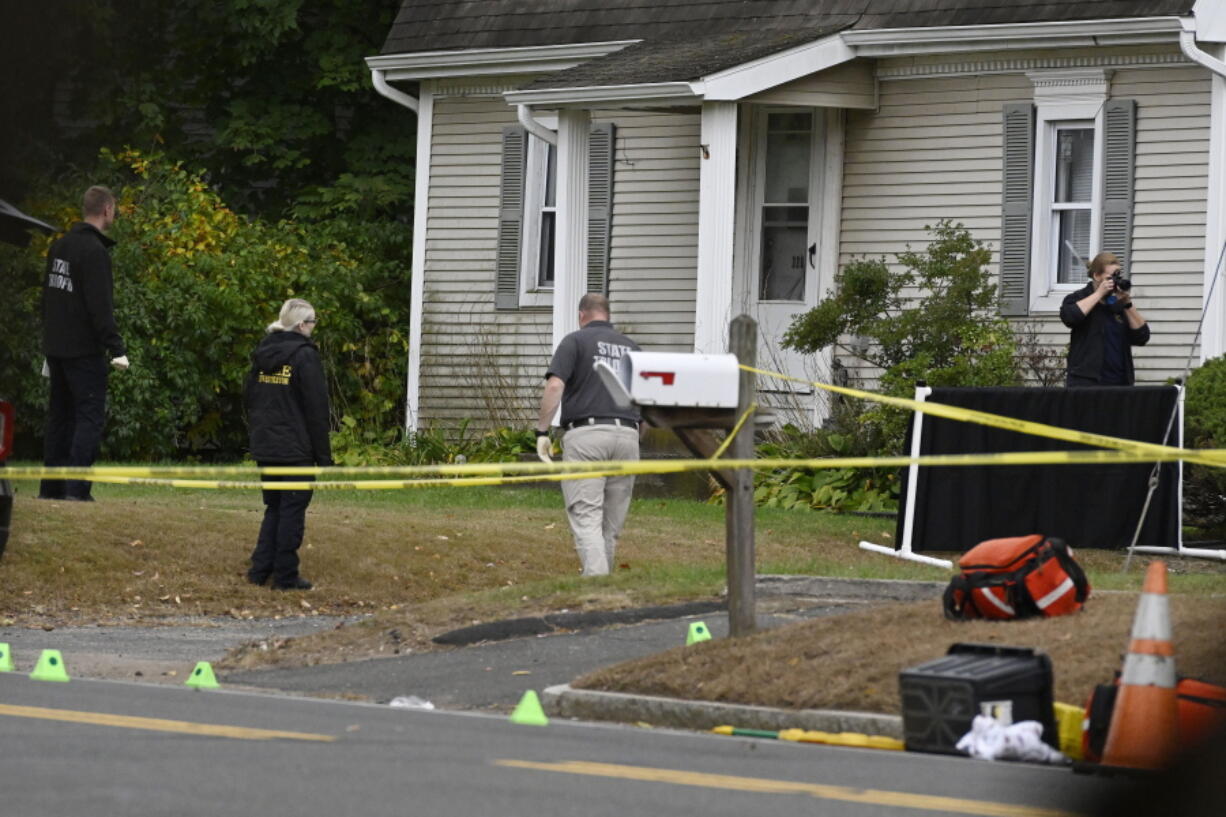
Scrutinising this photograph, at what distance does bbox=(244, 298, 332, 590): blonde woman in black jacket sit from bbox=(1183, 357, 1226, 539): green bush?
6.56 meters

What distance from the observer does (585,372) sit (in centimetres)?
1370

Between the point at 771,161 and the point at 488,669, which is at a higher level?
the point at 771,161

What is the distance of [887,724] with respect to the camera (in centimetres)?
868

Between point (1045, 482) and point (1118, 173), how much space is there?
6239 mm

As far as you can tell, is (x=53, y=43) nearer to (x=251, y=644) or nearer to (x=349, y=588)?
(x=349, y=588)

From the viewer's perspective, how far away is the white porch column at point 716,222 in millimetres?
21766

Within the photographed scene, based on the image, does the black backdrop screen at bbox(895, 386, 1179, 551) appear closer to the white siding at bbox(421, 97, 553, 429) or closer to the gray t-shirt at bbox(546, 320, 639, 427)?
the gray t-shirt at bbox(546, 320, 639, 427)

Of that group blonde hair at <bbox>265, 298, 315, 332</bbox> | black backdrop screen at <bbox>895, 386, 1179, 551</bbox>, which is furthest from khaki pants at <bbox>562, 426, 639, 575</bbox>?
black backdrop screen at <bbox>895, 386, 1179, 551</bbox>

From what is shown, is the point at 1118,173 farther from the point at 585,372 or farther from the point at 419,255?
the point at 585,372

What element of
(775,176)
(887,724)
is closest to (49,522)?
(887,724)

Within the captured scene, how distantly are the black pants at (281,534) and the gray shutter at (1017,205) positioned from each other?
9.43m

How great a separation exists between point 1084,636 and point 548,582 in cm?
407

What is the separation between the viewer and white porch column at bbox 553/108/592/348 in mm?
23281

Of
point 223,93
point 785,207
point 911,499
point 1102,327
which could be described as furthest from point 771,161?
point 223,93
